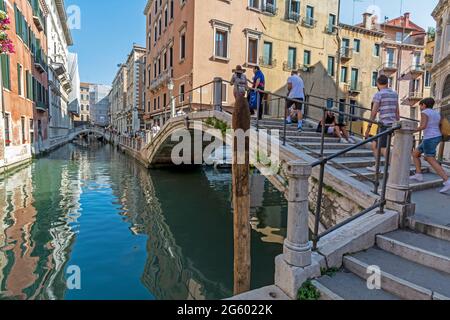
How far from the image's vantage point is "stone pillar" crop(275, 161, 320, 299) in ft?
8.38

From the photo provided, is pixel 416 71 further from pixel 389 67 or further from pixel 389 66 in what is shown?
pixel 389 67

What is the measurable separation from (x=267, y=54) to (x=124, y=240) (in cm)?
1531

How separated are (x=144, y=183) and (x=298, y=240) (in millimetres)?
10542

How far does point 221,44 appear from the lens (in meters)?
16.3

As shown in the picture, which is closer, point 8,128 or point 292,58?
point 8,128

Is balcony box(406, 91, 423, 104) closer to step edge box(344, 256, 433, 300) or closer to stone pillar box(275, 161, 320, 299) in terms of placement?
step edge box(344, 256, 433, 300)

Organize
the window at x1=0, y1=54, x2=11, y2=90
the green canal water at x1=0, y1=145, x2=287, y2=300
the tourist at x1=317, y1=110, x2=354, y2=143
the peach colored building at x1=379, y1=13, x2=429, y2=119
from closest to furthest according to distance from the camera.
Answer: the green canal water at x1=0, y1=145, x2=287, y2=300 → the tourist at x1=317, y1=110, x2=354, y2=143 → the window at x1=0, y1=54, x2=11, y2=90 → the peach colored building at x1=379, y1=13, x2=429, y2=119

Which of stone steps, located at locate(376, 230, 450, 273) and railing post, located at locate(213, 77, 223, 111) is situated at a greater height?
railing post, located at locate(213, 77, 223, 111)

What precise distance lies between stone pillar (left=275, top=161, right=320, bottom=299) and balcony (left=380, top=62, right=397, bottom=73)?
26.9 meters

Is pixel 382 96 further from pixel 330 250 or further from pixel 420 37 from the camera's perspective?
pixel 420 37

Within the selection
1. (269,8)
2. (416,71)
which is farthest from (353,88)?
(269,8)

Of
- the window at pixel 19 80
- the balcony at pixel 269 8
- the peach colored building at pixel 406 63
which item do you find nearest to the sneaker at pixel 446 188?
the balcony at pixel 269 8

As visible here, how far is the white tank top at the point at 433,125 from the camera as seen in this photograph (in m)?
4.58

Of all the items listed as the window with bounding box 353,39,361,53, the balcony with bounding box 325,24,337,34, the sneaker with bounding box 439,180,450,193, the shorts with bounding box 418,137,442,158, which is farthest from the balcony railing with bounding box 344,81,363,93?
the sneaker with bounding box 439,180,450,193
